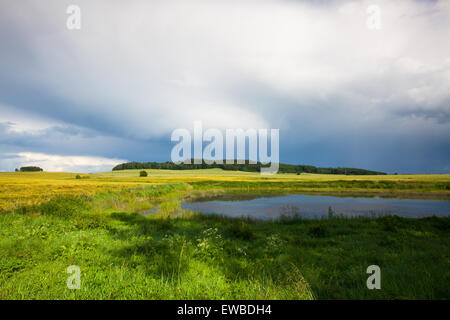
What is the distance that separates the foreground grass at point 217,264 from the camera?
486cm

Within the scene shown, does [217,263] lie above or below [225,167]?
below

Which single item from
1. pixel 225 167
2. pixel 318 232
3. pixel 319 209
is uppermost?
pixel 225 167

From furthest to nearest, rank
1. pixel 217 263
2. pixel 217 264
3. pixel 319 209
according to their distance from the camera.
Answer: pixel 319 209
pixel 217 263
pixel 217 264

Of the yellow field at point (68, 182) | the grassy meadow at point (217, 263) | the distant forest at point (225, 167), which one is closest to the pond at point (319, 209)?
the grassy meadow at point (217, 263)

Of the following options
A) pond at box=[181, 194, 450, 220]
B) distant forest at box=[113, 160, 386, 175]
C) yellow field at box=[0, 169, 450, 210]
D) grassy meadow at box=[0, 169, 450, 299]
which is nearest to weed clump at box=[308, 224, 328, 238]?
grassy meadow at box=[0, 169, 450, 299]

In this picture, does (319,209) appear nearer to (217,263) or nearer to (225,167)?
(217,263)

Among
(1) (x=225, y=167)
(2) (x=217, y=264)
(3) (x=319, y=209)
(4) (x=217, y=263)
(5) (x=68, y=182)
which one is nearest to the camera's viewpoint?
(2) (x=217, y=264)

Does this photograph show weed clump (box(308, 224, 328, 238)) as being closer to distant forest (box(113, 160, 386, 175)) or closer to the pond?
the pond

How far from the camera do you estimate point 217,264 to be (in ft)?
23.0

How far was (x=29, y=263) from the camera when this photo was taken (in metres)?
6.37

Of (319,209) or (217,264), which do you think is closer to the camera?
(217,264)

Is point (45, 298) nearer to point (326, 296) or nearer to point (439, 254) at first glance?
point (326, 296)

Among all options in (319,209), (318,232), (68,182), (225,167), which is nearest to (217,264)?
(318,232)

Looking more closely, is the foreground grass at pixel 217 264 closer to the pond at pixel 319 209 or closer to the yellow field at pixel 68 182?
the pond at pixel 319 209
